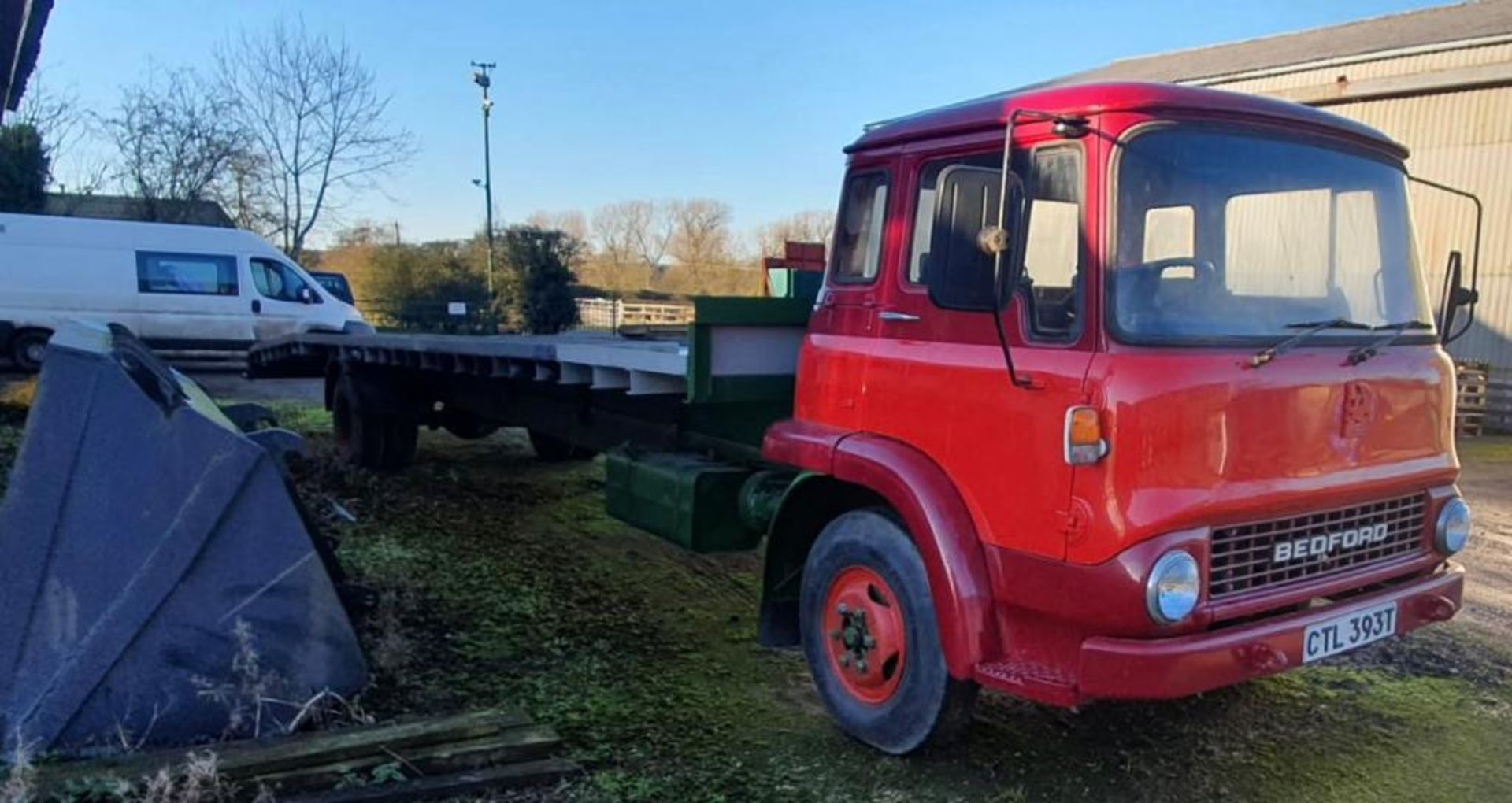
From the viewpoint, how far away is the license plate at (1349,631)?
314 cm

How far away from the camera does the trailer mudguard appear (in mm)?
3191

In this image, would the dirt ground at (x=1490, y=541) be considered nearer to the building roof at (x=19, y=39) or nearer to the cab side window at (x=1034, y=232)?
the cab side window at (x=1034, y=232)

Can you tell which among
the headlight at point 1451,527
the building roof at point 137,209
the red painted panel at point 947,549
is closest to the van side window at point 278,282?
the building roof at point 137,209

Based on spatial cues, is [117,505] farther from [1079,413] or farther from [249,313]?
[249,313]

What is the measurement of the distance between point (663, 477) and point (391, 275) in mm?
24075

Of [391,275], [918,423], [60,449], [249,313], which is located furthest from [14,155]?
[918,423]

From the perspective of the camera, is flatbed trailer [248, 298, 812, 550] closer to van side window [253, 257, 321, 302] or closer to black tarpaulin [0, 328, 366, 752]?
black tarpaulin [0, 328, 366, 752]

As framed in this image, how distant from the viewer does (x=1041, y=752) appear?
148 inches

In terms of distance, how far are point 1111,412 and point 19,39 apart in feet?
23.9

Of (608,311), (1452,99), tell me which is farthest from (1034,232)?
(608,311)

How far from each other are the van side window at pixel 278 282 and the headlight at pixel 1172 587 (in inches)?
669

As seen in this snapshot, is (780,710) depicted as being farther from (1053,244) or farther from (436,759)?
(1053,244)

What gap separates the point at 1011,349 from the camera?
10.6ft

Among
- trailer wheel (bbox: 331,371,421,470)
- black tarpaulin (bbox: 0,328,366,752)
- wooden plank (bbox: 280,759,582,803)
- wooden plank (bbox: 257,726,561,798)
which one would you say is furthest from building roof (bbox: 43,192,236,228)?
wooden plank (bbox: 280,759,582,803)
